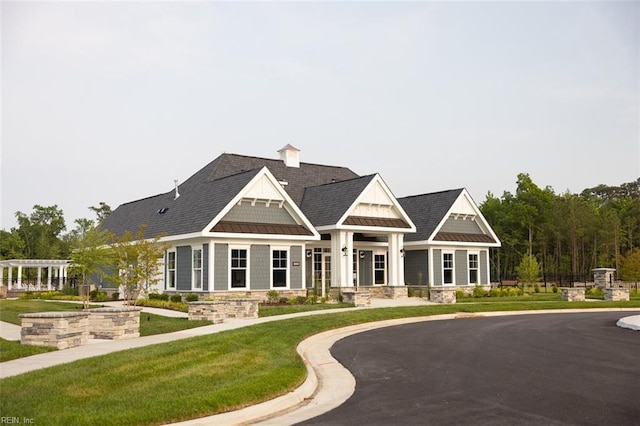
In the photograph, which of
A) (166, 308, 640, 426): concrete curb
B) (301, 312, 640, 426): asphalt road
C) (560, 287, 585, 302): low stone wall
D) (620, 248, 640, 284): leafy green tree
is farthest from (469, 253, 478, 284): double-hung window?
(166, 308, 640, 426): concrete curb

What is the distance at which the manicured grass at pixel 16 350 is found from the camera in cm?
1191

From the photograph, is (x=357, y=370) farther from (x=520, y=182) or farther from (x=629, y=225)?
(x=629, y=225)

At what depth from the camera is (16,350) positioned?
12.4m

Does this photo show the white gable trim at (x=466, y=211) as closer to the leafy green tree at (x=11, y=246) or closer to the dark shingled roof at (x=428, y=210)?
the dark shingled roof at (x=428, y=210)

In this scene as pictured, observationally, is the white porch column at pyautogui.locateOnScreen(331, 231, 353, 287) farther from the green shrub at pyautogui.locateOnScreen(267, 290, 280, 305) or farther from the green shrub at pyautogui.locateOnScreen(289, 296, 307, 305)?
the green shrub at pyautogui.locateOnScreen(267, 290, 280, 305)

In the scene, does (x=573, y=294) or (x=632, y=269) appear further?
(x=632, y=269)

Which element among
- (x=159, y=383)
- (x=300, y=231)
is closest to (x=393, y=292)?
(x=300, y=231)

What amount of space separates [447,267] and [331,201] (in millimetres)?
8980

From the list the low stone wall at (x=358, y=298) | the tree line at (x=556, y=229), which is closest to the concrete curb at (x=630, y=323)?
the low stone wall at (x=358, y=298)

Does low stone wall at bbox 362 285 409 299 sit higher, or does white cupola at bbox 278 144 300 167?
white cupola at bbox 278 144 300 167

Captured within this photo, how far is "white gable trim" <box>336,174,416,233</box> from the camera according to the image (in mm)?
31547

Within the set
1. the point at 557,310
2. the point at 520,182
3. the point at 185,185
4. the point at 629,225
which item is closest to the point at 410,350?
the point at 557,310

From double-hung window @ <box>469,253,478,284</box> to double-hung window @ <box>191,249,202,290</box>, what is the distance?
18.3 meters

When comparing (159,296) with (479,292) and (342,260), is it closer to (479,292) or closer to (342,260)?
(342,260)
